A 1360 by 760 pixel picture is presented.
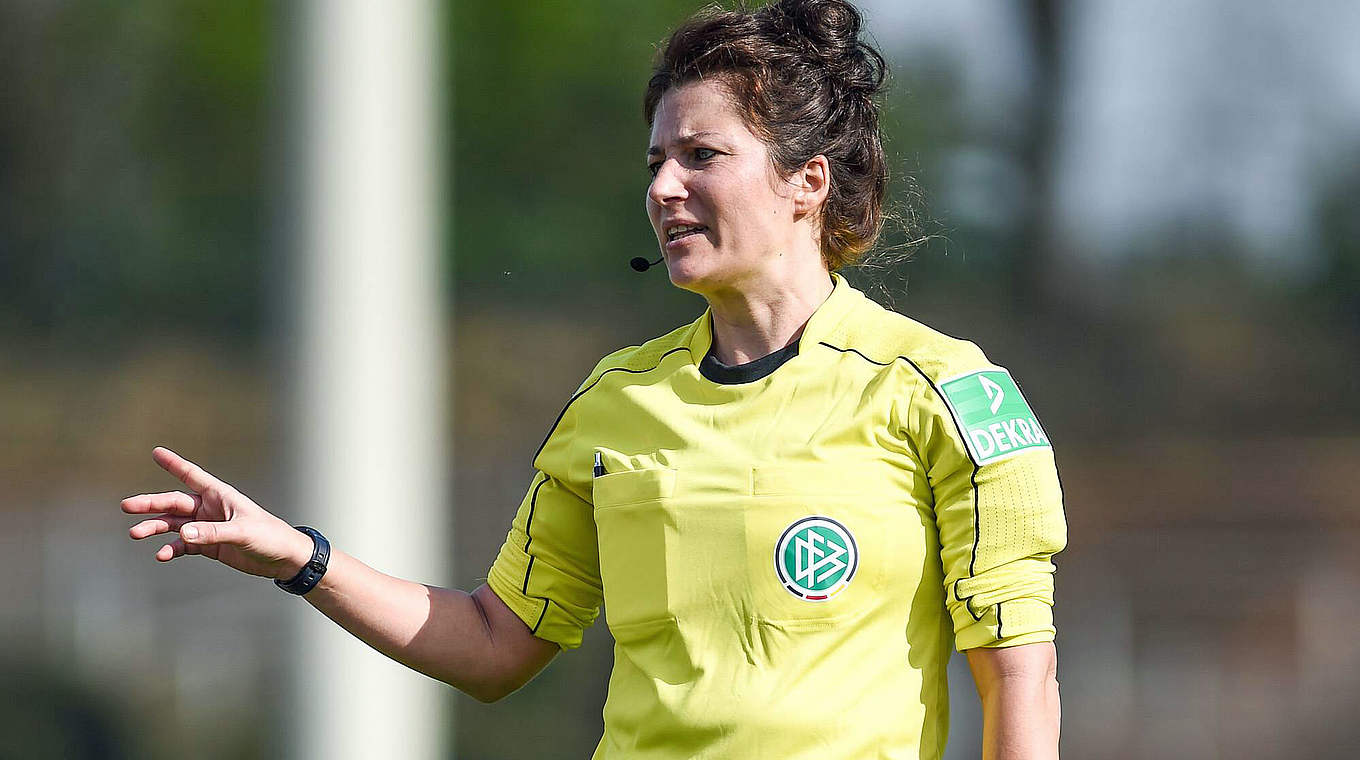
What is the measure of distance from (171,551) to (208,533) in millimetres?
45

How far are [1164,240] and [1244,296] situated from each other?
34 centimetres

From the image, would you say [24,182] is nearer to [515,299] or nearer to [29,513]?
[29,513]

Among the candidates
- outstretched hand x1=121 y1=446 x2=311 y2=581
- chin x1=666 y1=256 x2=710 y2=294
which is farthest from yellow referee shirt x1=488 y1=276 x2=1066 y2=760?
outstretched hand x1=121 y1=446 x2=311 y2=581

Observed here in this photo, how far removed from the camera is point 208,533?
5.08 ft

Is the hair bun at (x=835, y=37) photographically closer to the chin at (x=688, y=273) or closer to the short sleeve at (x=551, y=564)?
the chin at (x=688, y=273)

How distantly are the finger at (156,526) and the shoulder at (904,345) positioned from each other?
0.73m

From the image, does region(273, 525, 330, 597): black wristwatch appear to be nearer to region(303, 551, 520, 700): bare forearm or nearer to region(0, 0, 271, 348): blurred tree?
region(303, 551, 520, 700): bare forearm

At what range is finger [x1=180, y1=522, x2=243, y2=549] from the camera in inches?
60.7

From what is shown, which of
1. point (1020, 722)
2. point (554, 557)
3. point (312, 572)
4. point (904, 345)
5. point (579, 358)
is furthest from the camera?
point (579, 358)

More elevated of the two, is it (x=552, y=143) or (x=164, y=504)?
(x=552, y=143)

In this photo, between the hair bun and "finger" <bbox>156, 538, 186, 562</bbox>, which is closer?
"finger" <bbox>156, 538, 186, 562</bbox>

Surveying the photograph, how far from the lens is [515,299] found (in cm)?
500

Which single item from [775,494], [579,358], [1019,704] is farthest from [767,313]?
[579,358]

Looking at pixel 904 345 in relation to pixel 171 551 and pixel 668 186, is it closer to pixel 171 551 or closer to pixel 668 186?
pixel 668 186
